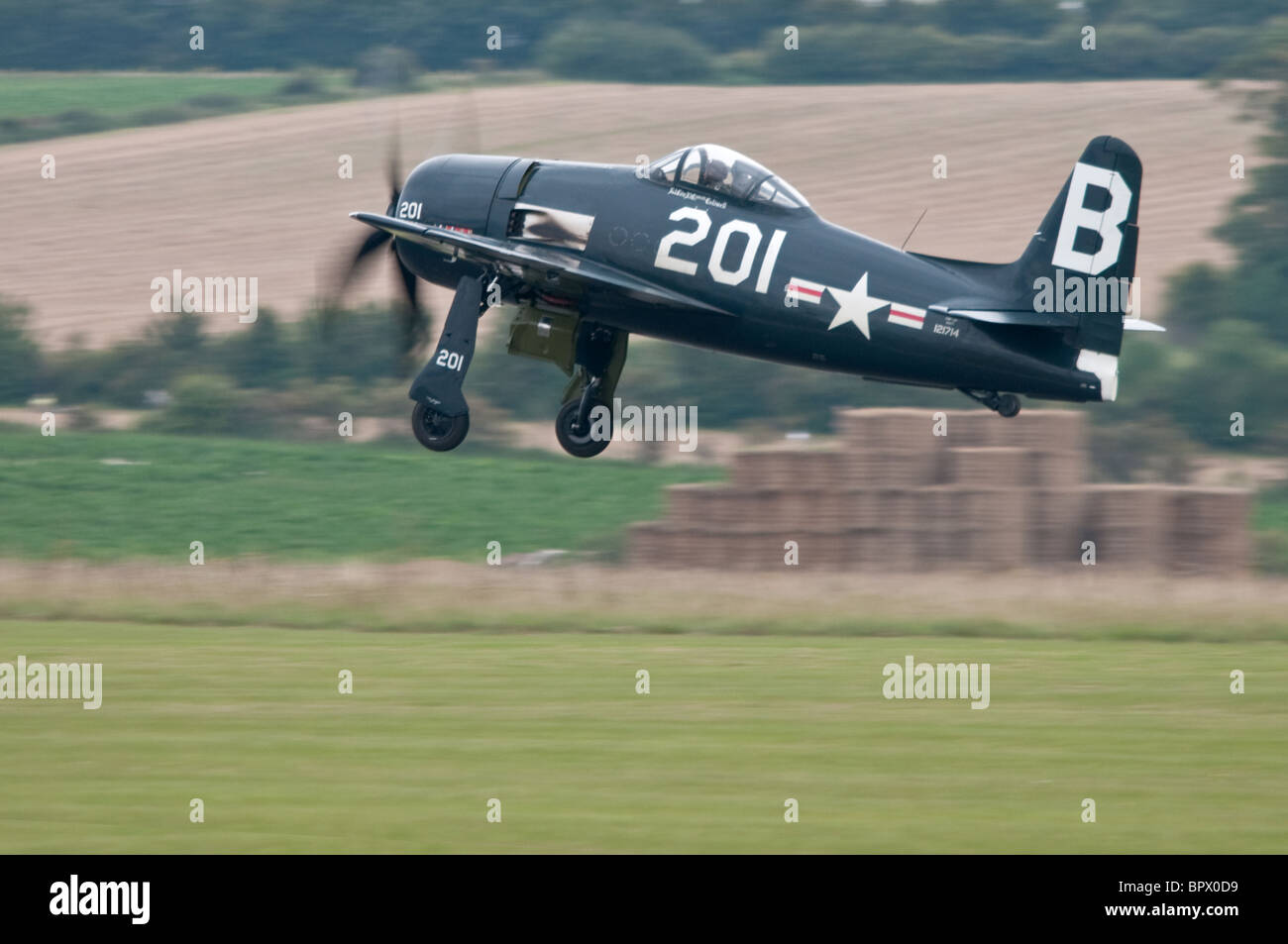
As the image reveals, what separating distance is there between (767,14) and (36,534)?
4249 cm

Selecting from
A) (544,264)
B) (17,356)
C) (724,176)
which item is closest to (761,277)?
(724,176)

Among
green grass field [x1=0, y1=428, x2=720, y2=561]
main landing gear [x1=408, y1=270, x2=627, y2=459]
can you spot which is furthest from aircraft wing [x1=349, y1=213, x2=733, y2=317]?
green grass field [x1=0, y1=428, x2=720, y2=561]

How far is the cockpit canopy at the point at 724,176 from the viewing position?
60.2 feet

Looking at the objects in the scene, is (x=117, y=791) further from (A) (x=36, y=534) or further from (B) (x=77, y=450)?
(B) (x=77, y=450)

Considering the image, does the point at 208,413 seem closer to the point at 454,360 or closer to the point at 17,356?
the point at 17,356

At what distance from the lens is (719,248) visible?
18.3 meters

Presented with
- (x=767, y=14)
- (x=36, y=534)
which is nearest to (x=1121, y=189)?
(x=36, y=534)

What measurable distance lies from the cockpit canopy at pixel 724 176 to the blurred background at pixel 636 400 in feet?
11.8

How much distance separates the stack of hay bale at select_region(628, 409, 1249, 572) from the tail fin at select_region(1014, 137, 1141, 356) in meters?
11.1

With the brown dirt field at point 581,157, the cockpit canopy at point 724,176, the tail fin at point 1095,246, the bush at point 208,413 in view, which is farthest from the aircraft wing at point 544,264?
the brown dirt field at point 581,157

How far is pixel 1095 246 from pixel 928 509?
38.0 feet

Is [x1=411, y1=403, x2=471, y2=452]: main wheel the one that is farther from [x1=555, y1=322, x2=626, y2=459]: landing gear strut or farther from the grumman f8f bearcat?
[x1=555, y1=322, x2=626, y2=459]: landing gear strut

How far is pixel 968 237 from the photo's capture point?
45125 mm

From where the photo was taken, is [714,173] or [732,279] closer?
[732,279]
